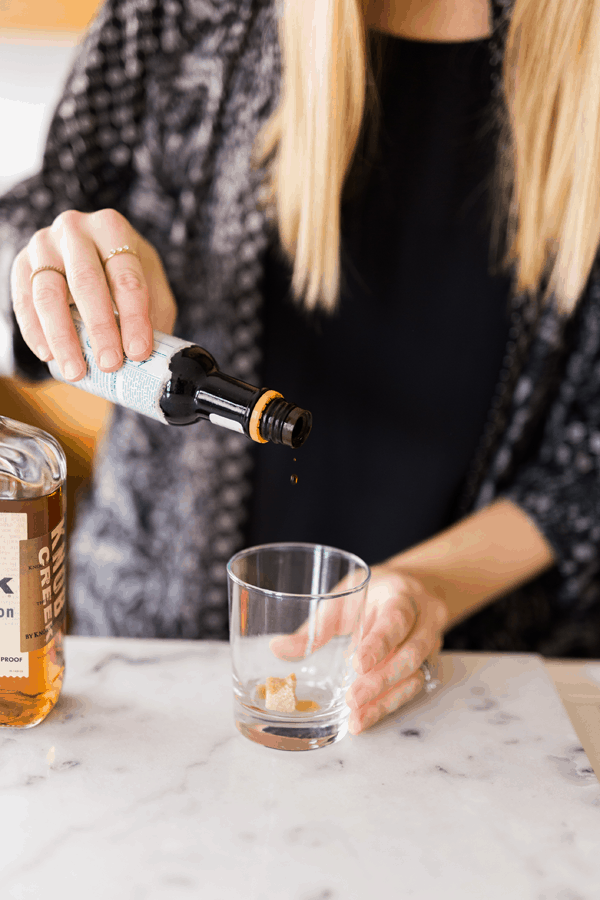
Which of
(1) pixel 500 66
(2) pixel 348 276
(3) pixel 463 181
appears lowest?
(2) pixel 348 276

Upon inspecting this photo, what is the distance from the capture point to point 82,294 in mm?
575

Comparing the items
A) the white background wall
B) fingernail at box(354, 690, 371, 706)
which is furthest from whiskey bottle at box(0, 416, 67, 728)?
the white background wall

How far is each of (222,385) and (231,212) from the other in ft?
1.64

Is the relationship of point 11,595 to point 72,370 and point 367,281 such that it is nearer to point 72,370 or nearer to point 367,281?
point 72,370

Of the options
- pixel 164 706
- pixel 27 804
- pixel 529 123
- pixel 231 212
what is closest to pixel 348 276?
pixel 231 212

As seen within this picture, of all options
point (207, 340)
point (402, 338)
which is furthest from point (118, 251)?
point (402, 338)

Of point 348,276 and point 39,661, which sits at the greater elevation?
point 348,276

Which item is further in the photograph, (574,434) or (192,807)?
(574,434)

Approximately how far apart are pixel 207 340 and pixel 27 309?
0.40 meters

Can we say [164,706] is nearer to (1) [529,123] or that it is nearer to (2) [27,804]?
(2) [27,804]

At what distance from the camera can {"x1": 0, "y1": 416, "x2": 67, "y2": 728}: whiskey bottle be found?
538mm

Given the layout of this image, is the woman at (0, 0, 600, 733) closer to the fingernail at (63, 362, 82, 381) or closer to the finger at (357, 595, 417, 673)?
the finger at (357, 595, 417, 673)

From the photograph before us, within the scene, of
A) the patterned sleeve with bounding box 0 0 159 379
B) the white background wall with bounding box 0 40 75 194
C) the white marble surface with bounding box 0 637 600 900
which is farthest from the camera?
the white background wall with bounding box 0 40 75 194

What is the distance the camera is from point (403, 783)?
0.53m
